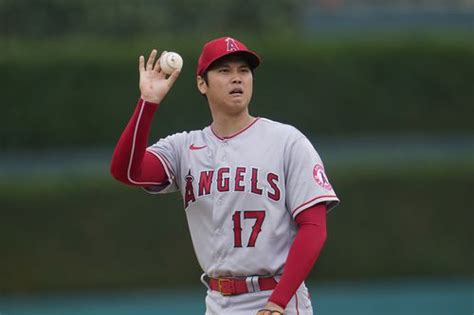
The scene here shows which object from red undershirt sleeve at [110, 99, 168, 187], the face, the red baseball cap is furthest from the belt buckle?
the red baseball cap

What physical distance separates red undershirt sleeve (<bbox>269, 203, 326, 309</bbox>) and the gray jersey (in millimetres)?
75

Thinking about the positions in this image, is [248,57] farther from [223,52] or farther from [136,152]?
[136,152]

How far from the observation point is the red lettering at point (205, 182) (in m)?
4.34

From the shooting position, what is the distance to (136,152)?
4309 mm

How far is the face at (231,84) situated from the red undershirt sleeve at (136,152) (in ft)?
0.87

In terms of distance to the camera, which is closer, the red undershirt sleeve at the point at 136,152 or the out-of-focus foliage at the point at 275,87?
the red undershirt sleeve at the point at 136,152

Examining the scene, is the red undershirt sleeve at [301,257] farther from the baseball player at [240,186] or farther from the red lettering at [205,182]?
the red lettering at [205,182]

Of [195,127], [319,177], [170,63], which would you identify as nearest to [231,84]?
[170,63]

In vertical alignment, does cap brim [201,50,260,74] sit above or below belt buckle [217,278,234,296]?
above

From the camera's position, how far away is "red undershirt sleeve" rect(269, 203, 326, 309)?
4.02m

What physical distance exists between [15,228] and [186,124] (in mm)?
2450

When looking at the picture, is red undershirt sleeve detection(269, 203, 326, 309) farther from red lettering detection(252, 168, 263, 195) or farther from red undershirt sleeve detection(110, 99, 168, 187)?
red undershirt sleeve detection(110, 99, 168, 187)

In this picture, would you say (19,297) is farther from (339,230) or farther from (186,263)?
(339,230)

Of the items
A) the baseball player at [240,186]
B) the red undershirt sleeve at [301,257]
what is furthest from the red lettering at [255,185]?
the red undershirt sleeve at [301,257]
